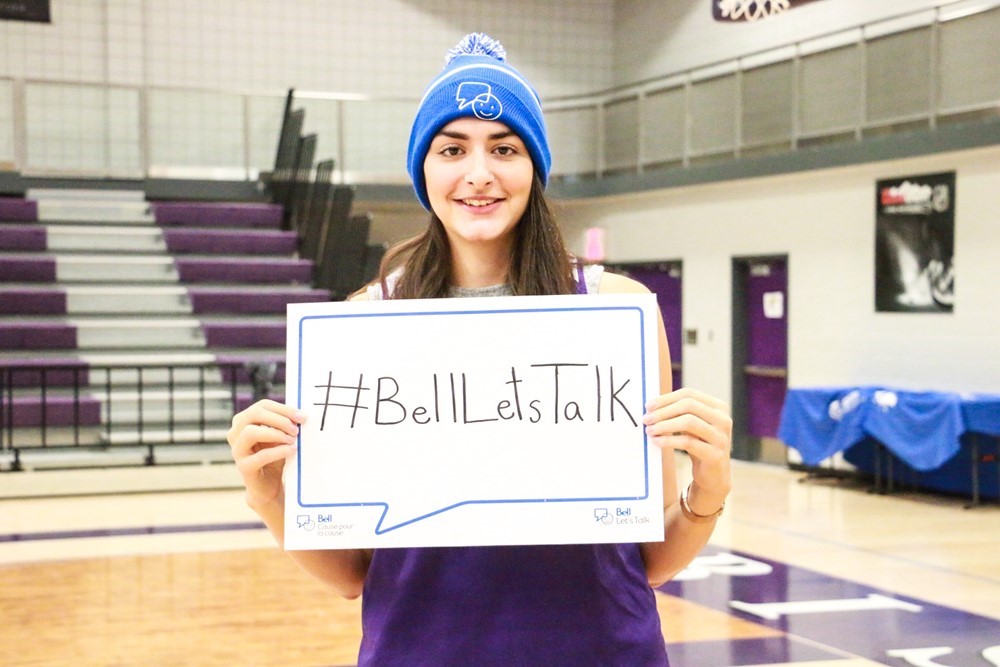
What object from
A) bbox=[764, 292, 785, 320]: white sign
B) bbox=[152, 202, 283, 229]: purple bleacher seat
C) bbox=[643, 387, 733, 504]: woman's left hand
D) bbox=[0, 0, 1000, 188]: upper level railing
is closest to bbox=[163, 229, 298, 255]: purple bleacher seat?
bbox=[152, 202, 283, 229]: purple bleacher seat

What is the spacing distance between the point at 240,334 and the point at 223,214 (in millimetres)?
2528

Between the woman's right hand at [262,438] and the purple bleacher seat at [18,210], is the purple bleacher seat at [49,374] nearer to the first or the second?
the purple bleacher seat at [18,210]

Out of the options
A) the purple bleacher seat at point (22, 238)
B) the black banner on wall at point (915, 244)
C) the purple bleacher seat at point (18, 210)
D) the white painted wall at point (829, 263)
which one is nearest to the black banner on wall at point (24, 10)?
the purple bleacher seat at point (22, 238)

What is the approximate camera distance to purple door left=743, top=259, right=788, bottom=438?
12594 mm

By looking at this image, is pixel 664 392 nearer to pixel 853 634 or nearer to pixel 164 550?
pixel 853 634

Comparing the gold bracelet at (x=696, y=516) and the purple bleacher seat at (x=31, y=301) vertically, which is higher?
the purple bleacher seat at (x=31, y=301)

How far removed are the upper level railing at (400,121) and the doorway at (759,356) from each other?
1366mm

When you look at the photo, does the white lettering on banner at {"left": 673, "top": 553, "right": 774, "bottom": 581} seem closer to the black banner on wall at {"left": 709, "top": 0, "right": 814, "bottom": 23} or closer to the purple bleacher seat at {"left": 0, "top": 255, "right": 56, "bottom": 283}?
the black banner on wall at {"left": 709, "top": 0, "right": 814, "bottom": 23}

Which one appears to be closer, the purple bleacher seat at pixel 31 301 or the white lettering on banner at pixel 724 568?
the white lettering on banner at pixel 724 568

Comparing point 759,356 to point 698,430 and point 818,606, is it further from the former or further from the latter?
point 698,430

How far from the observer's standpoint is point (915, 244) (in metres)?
10.6

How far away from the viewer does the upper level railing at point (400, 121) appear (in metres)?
11.2

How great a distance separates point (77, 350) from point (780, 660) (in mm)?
8742

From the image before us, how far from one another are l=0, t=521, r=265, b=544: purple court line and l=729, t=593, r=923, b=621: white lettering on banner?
3.64 meters
